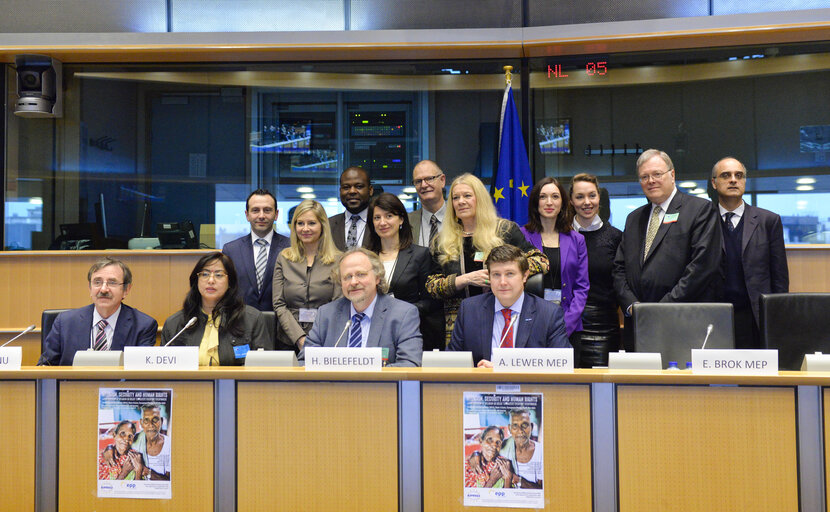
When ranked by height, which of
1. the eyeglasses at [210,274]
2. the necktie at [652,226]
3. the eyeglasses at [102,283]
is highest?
the necktie at [652,226]

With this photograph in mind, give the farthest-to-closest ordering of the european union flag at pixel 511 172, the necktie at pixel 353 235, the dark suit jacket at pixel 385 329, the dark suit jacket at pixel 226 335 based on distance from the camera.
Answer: the european union flag at pixel 511 172, the necktie at pixel 353 235, the dark suit jacket at pixel 226 335, the dark suit jacket at pixel 385 329

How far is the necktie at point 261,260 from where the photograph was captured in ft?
12.8

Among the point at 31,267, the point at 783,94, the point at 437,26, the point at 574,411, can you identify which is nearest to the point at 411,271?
the point at 574,411

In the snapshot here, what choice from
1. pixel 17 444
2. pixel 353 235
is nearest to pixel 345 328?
pixel 17 444

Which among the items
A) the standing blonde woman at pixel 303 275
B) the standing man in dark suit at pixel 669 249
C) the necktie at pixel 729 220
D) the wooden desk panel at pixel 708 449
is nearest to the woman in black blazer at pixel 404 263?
the standing blonde woman at pixel 303 275

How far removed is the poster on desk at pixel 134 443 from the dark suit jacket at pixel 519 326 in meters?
1.13

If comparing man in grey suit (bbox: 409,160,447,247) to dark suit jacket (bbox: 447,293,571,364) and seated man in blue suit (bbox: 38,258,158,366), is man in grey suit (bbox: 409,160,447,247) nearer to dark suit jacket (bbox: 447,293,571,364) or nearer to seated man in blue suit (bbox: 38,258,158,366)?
dark suit jacket (bbox: 447,293,571,364)

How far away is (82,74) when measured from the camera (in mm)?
5492

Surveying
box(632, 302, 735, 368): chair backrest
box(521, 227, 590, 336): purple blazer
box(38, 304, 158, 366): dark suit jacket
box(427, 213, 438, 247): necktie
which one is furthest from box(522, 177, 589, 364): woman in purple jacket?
box(38, 304, 158, 366): dark suit jacket

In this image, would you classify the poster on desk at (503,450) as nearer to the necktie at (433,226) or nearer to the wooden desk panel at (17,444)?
the wooden desk panel at (17,444)

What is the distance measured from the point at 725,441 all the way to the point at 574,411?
1.43 feet

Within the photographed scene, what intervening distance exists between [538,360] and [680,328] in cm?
87

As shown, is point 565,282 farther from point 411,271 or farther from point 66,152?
point 66,152

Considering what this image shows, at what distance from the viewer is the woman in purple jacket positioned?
3498mm
